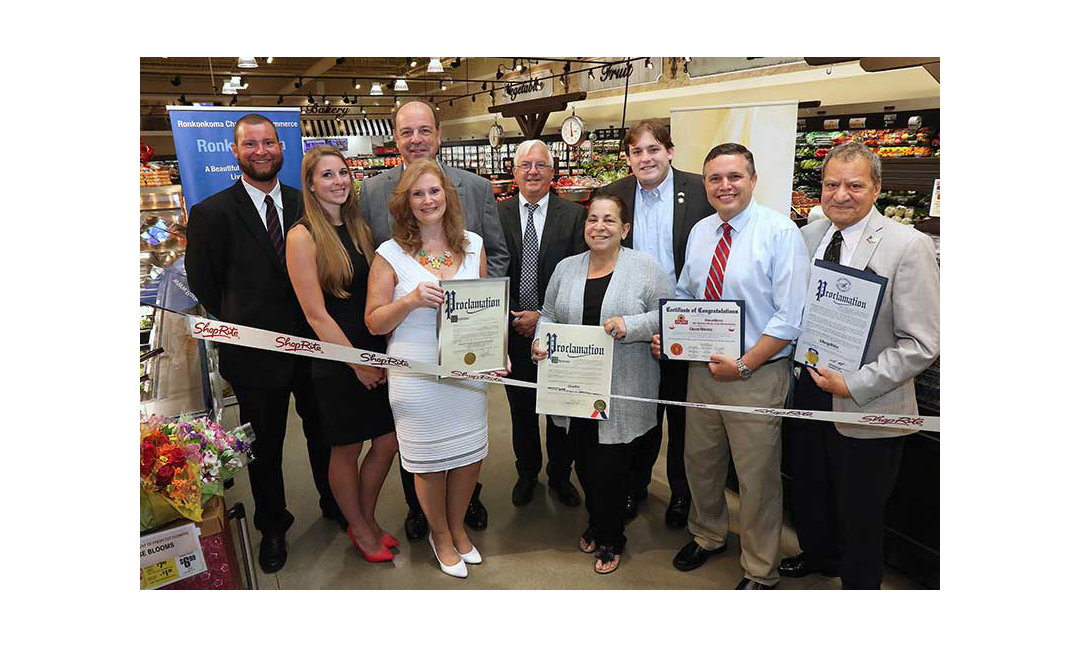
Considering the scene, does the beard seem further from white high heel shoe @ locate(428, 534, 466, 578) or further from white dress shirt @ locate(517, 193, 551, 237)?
white high heel shoe @ locate(428, 534, 466, 578)

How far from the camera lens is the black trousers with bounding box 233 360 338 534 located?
2.94 m

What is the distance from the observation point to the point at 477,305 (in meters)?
2.64

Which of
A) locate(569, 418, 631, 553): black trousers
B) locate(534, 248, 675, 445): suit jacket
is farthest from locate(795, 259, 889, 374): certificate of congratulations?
locate(569, 418, 631, 553): black trousers

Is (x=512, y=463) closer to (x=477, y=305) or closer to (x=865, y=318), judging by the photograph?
(x=477, y=305)

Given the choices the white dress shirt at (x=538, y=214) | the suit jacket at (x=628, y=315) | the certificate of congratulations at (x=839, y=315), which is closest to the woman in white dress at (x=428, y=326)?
the suit jacket at (x=628, y=315)

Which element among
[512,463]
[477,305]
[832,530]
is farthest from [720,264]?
[512,463]

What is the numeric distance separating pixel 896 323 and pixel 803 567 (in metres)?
1.22

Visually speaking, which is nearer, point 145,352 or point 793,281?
point 793,281

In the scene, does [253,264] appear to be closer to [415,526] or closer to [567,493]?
[415,526]

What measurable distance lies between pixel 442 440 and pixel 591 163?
8426mm

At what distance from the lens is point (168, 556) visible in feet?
8.01

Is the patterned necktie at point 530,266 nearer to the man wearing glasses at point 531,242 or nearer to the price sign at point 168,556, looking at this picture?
the man wearing glasses at point 531,242

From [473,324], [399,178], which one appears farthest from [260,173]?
[473,324]

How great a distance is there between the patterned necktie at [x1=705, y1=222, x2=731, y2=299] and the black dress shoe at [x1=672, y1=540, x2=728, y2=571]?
3.85ft
